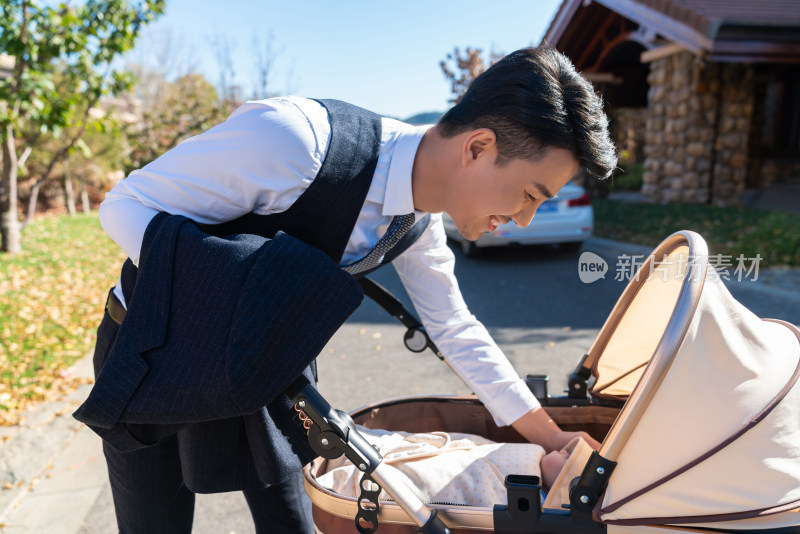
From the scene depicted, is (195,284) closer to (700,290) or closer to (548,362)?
(700,290)

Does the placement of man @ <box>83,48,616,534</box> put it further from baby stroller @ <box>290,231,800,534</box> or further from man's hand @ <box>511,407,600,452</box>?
man's hand @ <box>511,407,600,452</box>

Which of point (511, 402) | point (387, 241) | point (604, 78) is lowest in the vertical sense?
point (604, 78)

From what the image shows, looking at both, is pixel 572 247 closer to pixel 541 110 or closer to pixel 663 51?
pixel 663 51

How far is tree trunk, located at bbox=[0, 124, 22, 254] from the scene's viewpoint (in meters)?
7.19

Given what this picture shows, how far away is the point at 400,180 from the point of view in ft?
4.59

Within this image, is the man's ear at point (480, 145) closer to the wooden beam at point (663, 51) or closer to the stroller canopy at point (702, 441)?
the stroller canopy at point (702, 441)

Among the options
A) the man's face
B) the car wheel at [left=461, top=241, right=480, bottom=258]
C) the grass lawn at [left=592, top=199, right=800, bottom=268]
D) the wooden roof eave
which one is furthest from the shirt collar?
the wooden roof eave

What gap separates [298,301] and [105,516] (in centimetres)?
206

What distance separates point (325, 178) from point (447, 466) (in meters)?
0.91

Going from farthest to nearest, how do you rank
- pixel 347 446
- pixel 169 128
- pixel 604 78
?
pixel 169 128 < pixel 604 78 < pixel 347 446

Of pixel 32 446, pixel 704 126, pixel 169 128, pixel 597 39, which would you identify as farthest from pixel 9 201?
pixel 597 39

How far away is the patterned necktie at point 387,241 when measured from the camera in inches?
58.9

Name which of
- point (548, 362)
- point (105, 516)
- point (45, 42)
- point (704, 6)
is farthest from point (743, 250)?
point (45, 42)

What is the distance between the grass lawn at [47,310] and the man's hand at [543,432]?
2.98 meters
